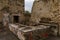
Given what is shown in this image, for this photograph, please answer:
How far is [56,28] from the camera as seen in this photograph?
490 centimetres

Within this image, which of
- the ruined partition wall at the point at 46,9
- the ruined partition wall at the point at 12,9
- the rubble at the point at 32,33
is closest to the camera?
the rubble at the point at 32,33

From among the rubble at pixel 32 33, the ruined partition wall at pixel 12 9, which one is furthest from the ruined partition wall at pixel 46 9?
the ruined partition wall at pixel 12 9

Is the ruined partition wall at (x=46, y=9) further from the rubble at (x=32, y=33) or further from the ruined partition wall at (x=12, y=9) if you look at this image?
the ruined partition wall at (x=12, y=9)

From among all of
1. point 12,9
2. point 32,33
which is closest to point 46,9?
point 32,33

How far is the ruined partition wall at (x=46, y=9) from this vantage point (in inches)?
201

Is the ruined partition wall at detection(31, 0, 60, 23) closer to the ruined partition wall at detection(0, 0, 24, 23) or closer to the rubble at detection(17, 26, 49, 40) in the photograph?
the rubble at detection(17, 26, 49, 40)

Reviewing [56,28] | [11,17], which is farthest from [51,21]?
[11,17]

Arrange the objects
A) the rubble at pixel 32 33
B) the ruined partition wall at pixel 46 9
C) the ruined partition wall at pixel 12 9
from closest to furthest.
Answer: the rubble at pixel 32 33 < the ruined partition wall at pixel 46 9 < the ruined partition wall at pixel 12 9

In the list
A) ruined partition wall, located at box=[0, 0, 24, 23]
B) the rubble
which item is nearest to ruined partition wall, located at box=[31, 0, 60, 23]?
the rubble

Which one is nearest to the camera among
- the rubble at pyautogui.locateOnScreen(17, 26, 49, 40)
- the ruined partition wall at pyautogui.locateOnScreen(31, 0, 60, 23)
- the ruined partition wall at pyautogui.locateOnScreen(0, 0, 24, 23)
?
the rubble at pyautogui.locateOnScreen(17, 26, 49, 40)

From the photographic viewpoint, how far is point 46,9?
5824 millimetres

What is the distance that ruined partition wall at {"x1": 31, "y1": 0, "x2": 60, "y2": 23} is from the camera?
16.8 feet

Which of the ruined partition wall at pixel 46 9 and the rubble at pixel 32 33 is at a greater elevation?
the ruined partition wall at pixel 46 9

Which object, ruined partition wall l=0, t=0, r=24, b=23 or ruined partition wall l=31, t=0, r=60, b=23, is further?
ruined partition wall l=0, t=0, r=24, b=23
